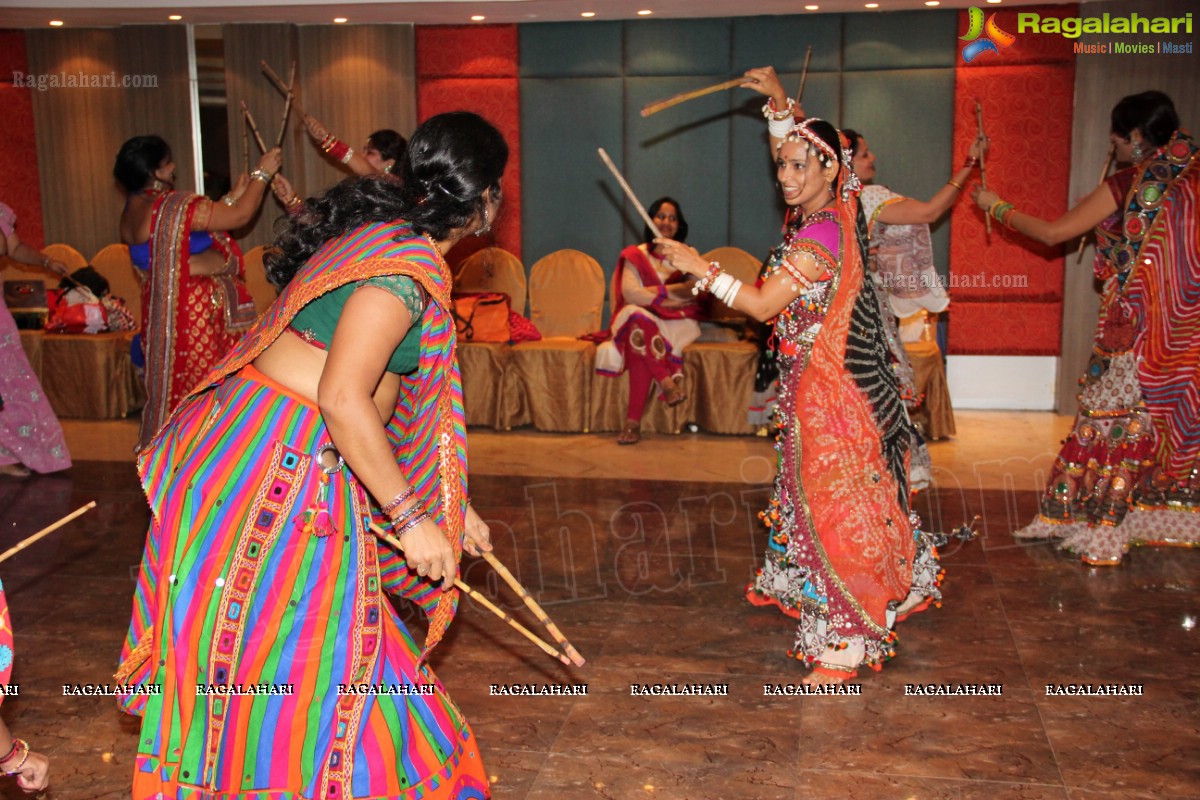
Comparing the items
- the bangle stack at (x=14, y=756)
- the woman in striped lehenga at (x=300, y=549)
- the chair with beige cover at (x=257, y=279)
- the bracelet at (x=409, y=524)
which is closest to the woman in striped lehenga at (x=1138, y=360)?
the woman in striped lehenga at (x=300, y=549)

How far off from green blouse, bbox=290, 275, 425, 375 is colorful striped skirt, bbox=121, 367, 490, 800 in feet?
0.38

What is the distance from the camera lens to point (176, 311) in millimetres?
4570

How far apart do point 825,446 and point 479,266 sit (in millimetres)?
4311

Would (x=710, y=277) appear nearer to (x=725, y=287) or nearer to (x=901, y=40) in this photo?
(x=725, y=287)

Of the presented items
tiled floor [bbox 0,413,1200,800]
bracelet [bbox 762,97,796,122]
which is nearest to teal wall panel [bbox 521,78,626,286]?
tiled floor [bbox 0,413,1200,800]

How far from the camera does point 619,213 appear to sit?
7.32 meters

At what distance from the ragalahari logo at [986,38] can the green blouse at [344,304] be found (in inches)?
223

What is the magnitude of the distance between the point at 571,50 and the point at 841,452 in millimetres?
4760

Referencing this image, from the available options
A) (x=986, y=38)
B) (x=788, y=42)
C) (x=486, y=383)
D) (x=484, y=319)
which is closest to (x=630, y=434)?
(x=486, y=383)

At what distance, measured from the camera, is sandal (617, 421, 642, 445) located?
6.28 metres

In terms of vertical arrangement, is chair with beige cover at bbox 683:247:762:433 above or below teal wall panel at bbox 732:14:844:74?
below

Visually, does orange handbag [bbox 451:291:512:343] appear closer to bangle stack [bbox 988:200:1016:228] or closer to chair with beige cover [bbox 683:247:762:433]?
chair with beige cover [bbox 683:247:762:433]

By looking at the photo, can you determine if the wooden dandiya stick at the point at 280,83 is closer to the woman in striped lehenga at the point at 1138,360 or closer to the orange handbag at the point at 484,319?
the orange handbag at the point at 484,319

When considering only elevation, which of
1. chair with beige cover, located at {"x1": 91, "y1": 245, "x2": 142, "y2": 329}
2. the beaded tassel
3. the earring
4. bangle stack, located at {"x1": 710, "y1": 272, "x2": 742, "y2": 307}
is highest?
the earring
